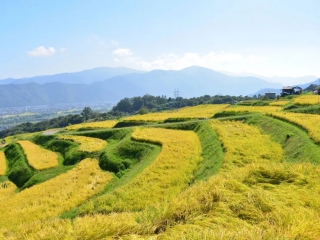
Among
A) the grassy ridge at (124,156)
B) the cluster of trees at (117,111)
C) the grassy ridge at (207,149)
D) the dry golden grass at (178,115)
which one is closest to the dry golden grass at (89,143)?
the grassy ridge at (124,156)

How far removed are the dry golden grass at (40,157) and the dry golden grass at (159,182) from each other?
15.5m

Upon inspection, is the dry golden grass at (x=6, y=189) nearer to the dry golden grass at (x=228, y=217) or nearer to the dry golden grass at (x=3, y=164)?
the dry golden grass at (x=3, y=164)

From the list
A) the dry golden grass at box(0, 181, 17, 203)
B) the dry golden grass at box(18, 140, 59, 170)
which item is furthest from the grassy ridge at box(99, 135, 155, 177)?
the dry golden grass at box(0, 181, 17, 203)

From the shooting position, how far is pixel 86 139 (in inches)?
1694

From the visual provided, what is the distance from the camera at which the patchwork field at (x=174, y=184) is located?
6.78 meters

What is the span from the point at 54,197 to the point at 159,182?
8570 millimetres

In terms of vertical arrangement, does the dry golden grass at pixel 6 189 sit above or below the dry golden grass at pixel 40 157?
below

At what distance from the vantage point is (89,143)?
39.8 metres

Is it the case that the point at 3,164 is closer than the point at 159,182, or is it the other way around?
the point at 159,182

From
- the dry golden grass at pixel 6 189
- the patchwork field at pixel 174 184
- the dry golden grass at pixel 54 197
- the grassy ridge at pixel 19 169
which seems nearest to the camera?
the patchwork field at pixel 174 184

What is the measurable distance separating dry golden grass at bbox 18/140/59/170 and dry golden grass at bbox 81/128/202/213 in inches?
610

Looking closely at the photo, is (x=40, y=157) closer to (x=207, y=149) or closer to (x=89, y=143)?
(x=89, y=143)

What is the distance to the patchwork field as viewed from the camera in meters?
6.78

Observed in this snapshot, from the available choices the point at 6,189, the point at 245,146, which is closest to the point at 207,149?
the point at 245,146
